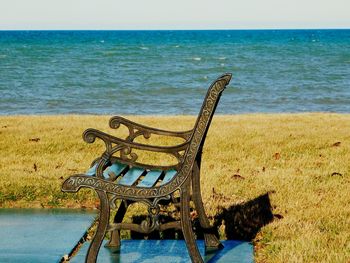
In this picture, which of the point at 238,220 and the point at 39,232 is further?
the point at 238,220

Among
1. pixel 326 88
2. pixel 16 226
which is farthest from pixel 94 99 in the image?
pixel 16 226

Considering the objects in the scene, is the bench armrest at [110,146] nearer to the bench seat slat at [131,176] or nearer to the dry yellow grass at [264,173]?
the bench seat slat at [131,176]

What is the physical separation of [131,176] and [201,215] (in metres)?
0.53

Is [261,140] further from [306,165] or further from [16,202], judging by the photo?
[16,202]

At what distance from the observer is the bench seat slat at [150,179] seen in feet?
12.3

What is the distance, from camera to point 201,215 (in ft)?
13.4

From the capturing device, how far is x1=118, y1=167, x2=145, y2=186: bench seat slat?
388 centimetres

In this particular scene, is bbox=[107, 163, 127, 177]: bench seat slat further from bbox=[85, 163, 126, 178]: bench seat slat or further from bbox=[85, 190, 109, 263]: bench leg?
bbox=[85, 190, 109, 263]: bench leg

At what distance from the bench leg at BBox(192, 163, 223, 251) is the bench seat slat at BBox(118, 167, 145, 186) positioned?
38cm

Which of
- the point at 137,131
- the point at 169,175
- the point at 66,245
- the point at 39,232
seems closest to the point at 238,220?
the point at 169,175

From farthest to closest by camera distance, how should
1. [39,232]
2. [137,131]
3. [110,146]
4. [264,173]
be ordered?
[264,173]
[39,232]
[137,131]
[110,146]

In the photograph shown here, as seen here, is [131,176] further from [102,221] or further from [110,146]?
[102,221]

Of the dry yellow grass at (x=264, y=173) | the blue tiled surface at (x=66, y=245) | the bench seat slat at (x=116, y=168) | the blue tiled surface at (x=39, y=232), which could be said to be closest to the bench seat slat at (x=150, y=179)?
the bench seat slat at (x=116, y=168)

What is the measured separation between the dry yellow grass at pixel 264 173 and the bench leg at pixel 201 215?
306 millimetres
